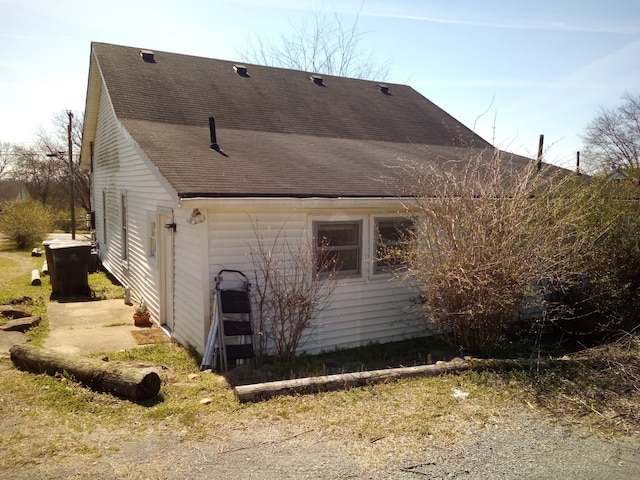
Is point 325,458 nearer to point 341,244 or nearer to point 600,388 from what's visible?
point 600,388

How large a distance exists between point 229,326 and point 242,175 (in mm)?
2204

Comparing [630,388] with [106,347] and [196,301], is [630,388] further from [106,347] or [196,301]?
[106,347]

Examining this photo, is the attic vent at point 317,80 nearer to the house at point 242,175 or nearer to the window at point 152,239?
the house at point 242,175

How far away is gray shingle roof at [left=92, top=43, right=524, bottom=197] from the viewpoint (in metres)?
7.45

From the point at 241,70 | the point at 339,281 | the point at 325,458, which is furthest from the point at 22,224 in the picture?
the point at 325,458

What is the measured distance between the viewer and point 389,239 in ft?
27.1

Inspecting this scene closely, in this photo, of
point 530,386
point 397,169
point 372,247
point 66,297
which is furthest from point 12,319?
point 530,386

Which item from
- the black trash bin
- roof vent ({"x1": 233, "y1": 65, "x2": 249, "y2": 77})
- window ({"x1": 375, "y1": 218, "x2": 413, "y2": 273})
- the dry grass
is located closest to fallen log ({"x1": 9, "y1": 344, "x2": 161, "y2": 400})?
window ({"x1": 375, "y1": 218, "x2": 413, "y2": 273})

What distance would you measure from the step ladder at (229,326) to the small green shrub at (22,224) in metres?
18.8

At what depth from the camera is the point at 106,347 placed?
738 cm

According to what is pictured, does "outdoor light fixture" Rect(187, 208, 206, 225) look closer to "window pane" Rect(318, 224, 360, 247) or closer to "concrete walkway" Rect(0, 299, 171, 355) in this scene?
"window pane" Rect(318, 224, 360, 247)

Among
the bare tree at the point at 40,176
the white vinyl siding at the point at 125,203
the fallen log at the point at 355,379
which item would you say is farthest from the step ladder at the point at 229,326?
the bare tree at the point at 40,176

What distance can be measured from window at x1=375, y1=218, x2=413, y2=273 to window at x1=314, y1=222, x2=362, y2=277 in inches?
13.9

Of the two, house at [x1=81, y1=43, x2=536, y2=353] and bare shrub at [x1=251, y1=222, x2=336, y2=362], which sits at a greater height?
house at [x1=81, y1=43, x2=536, y2=353]
